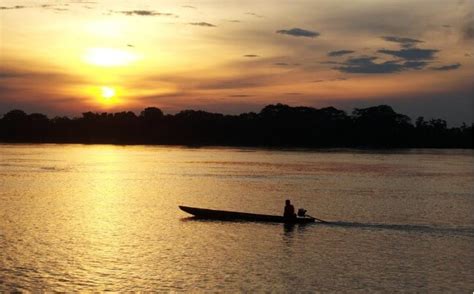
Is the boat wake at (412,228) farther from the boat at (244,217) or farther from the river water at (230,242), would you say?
the boat at (244,217)

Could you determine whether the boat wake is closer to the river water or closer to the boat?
the river water

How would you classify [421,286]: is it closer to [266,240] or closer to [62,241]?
[266,240]

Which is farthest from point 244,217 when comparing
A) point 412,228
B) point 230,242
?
point 412,228

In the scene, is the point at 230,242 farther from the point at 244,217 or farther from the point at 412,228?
the point at 412,228

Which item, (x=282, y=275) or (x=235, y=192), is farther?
(x=235, y=192)

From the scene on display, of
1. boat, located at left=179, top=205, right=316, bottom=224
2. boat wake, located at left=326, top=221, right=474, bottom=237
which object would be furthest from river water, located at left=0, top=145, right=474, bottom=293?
boat, located at left=179, top=205, right=316, bottom=224

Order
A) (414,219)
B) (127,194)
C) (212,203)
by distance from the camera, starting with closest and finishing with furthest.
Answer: (414,219) < (212,203) < (127,194)

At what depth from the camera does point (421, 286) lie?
23094 millimetres

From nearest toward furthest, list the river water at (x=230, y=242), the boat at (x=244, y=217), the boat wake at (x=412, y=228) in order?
the river water at (x=230, y=242) < the boat at (x=244, y=217) < the boat wake at (x=412, y=228)

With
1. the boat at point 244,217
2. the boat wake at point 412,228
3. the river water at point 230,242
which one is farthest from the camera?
the boat wake at point 412,228

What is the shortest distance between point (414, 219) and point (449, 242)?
373 inches

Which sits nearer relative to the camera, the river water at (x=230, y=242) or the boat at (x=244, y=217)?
the river water at (x=230, y=242)

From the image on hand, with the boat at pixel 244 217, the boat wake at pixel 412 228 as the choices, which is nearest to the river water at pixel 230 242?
the boat wake at pixel 412 228

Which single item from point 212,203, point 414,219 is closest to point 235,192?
point 212,203
